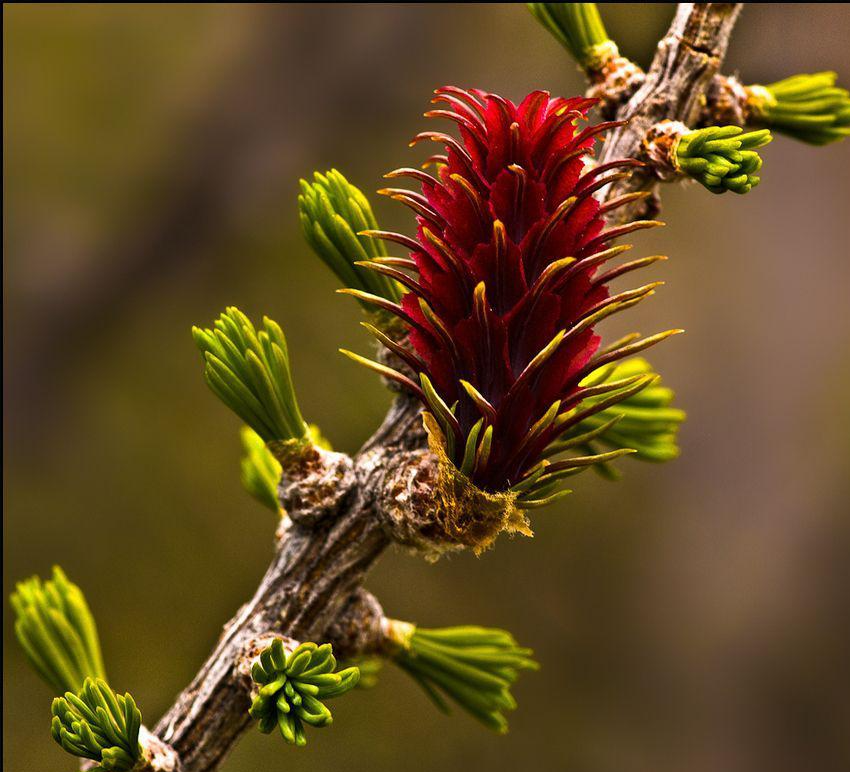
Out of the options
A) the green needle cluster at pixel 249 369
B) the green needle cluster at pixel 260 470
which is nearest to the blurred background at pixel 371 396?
the green needle cluster at pixel 260 470

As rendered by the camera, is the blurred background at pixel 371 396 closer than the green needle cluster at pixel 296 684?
No

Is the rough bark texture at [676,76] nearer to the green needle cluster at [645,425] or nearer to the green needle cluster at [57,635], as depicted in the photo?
the green needle cluster at [645,425]

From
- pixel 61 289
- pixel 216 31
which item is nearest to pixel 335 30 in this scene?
pixel 216 31

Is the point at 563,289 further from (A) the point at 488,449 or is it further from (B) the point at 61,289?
(B) the point at 61,289

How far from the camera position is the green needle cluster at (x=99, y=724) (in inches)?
9.6

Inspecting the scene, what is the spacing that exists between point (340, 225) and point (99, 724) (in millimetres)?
145

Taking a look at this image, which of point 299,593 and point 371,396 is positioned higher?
point 371,396

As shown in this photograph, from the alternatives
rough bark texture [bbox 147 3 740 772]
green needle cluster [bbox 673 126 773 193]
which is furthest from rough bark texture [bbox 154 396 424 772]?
green needle cluster [bbox 673 126 773 193]

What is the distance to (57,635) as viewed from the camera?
323 millimetres

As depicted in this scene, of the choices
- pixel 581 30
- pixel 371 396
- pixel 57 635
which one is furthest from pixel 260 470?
pixel 371 396

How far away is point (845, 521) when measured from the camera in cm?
82

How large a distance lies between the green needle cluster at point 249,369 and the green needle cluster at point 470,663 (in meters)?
0.10

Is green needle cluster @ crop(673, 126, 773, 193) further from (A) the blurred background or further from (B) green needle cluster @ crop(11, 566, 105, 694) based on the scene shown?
(A) the blurred background

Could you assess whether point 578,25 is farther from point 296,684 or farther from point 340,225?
point 296,684
